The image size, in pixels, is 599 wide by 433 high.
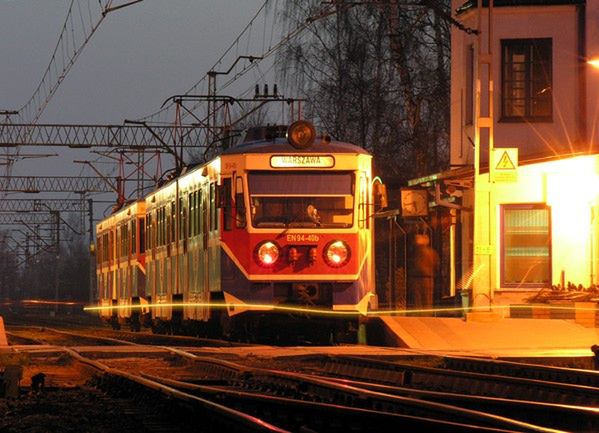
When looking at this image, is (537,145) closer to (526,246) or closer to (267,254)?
(526,246)

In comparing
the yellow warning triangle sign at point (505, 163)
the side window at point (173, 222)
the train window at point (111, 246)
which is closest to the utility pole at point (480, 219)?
the yellow warning triangle sign at point (505, 163)

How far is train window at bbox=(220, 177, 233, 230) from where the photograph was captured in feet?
75.9

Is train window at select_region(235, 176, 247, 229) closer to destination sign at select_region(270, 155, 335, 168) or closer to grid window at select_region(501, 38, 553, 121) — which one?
destination sign at select_region(270, 155, 335, 168)

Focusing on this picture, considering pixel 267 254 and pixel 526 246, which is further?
pixel 526 246

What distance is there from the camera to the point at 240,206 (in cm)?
2303

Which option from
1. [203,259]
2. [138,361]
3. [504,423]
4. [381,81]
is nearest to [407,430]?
[504,423]

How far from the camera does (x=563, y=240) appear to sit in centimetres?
2941

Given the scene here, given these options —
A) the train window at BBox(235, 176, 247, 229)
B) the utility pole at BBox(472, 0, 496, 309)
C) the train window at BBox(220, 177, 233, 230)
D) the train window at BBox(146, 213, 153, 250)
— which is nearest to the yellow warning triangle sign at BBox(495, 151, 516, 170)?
the utility pole at BBox(472, 0, 496, 309)

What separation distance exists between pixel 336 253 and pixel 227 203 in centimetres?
192

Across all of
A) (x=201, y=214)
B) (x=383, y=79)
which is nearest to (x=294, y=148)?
(x=201, y=214)

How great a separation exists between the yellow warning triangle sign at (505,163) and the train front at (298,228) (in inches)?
118

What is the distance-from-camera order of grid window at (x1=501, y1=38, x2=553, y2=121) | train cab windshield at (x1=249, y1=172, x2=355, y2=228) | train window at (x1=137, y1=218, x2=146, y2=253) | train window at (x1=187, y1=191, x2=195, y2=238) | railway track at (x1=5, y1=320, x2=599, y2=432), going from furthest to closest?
train window at (x1=137, y1=218, x2=146, y2=253) < grid window at (x1=501, y1=38, x2=553, y2=121) < train window at (x1=187, y1=191, x2=195, y2=238) < train cab windshield at (x1=249, y1=172, x2=355, y2=228) < railway track at (x1=5, y1=320, x2=599, y2=432)

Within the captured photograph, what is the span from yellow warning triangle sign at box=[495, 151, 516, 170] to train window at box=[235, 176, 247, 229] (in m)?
4.77

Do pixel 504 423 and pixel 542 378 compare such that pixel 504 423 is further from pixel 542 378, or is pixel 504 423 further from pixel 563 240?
pixel 563 240
